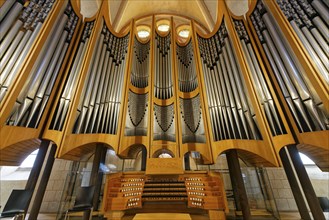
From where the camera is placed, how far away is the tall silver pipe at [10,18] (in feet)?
10.8

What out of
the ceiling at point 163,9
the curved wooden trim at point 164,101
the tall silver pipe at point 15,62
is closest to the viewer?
the tall silver pipe at point 15,62

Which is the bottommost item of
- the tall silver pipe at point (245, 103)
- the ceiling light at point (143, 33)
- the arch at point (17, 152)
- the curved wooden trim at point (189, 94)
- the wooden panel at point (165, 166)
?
the wooden panel at point (165, 166)

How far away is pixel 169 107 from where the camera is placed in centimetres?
492

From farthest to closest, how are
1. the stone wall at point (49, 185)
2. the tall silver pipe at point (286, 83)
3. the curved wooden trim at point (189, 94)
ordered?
the stone wall at point (49, 185), the curved wooden trim at point (189, 94), the tall silver pipe at point (286, 83)

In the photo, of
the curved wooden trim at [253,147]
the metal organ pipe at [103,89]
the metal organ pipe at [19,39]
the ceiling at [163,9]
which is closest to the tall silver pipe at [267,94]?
the curved wooden trim at [253,147]

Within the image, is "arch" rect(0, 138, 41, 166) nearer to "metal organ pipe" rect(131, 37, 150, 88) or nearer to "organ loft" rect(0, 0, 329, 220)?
"organ loft" rect(0, 0, 329, 220)

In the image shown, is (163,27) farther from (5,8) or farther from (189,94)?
(5,8)

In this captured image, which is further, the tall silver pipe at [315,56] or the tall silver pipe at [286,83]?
the tall silver pipe at [286,83]

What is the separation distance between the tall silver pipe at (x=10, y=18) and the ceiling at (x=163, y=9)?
3.89 metres

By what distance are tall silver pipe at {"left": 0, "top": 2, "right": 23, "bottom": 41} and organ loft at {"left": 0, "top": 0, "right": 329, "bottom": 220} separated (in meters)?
0.02

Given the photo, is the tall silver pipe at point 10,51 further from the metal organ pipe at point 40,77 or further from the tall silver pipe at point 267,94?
the tall silver pipe at point 267,94

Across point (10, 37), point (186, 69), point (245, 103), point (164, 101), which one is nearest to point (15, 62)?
point (10, 37)

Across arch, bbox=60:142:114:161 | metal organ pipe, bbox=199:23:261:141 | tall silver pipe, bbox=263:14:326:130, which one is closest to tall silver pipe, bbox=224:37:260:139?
metal organ pipe, bbox=199:23:261:141

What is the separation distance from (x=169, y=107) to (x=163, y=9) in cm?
689
